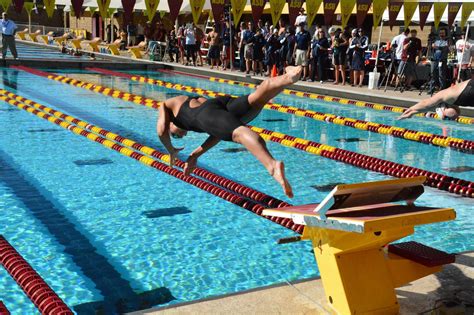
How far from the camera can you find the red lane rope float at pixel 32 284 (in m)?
3.35

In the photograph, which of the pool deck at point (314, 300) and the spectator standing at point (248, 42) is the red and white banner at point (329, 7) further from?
the pool deck at point (314, 300)

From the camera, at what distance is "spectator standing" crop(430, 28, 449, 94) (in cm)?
1276

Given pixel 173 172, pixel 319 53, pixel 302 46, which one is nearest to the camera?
pixel 173 172

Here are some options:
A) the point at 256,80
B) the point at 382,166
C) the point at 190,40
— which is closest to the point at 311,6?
the point at 256,80

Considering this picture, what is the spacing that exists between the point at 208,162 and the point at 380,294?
498cm

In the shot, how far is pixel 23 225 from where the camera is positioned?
5.45 m

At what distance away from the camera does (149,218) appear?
18.8ft

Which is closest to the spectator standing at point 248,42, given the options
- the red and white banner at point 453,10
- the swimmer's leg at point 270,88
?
the red and white banner at point 453,10

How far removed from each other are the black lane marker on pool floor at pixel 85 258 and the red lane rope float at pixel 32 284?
1.27 ft

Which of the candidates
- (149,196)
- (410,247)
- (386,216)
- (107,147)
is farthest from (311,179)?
(386,216)

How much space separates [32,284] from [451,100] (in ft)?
8.79

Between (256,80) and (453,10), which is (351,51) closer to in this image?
(256,80)

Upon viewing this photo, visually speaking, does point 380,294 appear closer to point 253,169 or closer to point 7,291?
point 7,291

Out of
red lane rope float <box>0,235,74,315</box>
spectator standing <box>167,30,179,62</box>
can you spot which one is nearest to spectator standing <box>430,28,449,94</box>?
red lane rope float <box>0,235,74,315</box>
